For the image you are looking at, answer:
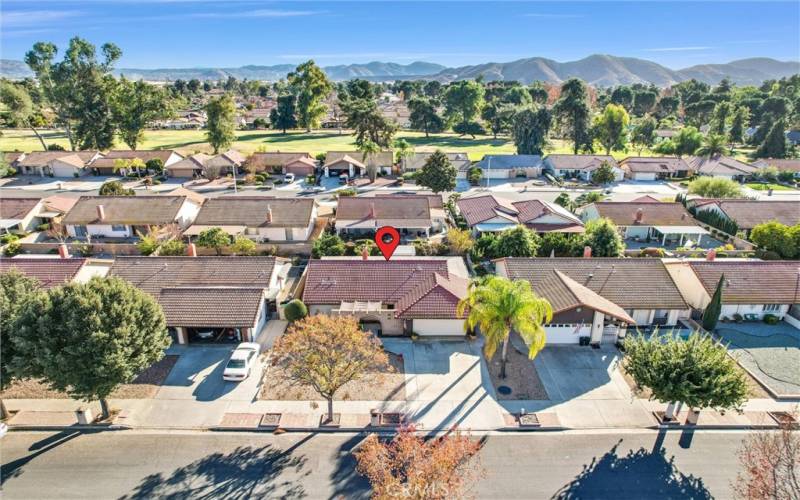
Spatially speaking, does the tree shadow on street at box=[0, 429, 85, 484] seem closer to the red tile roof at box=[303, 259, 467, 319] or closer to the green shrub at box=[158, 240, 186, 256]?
the red tile roof at box=[303, 259, 467, 319]

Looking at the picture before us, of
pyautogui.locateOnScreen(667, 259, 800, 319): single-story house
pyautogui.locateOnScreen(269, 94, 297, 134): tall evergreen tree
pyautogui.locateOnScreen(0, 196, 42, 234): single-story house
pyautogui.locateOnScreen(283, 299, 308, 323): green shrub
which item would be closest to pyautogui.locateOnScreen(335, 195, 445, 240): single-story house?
pyautogui.locateOnScreen(283, 299, 308, 323): green shrub

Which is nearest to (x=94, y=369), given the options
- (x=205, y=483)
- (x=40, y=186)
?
(x=205, y=483)

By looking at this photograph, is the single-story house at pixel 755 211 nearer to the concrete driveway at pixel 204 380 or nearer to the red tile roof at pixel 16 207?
the concrete driveway at pixel 204 380

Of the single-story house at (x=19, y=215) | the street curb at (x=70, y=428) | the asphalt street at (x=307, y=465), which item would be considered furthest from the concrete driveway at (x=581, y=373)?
the single-story house at (x=19, y=215)

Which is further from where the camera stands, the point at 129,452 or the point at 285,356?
the point at 285,356

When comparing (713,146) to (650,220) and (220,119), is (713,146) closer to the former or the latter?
(650,220)

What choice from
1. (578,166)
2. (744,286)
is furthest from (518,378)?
(578,166)

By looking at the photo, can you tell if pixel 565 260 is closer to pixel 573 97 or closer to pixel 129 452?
pixel 129 452
